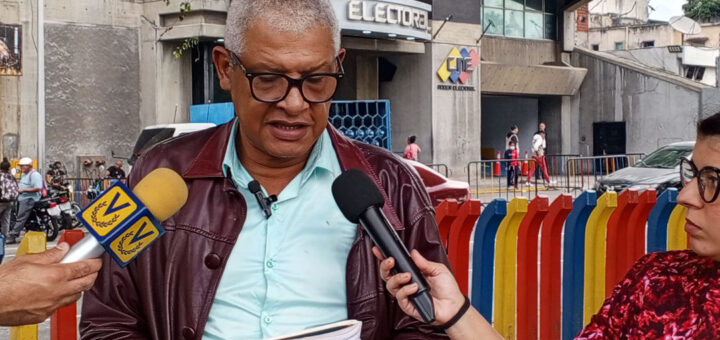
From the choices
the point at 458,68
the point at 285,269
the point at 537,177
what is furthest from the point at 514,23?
the point at 285,269

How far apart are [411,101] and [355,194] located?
91.0ft

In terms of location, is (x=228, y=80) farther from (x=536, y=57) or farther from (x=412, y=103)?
(x=536, y=57)

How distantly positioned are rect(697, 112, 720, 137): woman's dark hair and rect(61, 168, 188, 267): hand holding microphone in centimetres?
126

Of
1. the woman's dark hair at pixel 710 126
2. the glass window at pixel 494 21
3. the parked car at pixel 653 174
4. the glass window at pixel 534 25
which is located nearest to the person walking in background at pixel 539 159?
the parked car at pixel 653 174

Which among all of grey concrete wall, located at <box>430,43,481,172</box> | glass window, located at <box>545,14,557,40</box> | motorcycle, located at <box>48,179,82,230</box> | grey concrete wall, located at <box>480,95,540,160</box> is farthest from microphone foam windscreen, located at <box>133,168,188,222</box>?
grey concrete wall, located at <box>480,95,540,160</box>

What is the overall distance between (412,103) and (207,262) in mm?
27384

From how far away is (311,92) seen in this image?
2.22m

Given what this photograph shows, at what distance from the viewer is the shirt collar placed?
2.33m

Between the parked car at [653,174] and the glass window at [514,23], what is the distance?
14.9 meters

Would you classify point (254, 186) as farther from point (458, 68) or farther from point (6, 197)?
point (458, 68)

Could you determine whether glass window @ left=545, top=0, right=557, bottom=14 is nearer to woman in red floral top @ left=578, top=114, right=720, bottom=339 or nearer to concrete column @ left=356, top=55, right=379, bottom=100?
concrete column @ left=356, top=55, right=379, bottom=100

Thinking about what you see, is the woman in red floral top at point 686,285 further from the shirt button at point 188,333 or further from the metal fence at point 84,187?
the metal fence at point 84,187

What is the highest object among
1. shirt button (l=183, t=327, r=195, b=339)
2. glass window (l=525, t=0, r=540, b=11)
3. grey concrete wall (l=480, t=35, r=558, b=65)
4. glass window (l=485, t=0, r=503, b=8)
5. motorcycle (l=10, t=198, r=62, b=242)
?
glass window (l=525, t=0, r=540, b=11)

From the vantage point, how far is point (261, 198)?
226 cm
